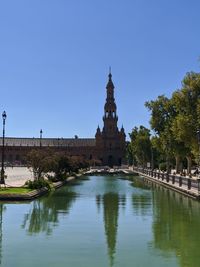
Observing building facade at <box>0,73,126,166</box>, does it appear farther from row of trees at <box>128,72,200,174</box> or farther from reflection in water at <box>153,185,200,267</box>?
reflection in water at <box>153,185,200,267</box>

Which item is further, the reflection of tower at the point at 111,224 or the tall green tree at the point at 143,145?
the tall green tree at the point at 143,145

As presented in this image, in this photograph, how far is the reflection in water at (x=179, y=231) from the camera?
1488 cm

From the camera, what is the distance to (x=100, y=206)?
29500 millimetres

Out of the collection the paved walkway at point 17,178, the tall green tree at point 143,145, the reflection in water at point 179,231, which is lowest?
the reflection in water at point 179,231

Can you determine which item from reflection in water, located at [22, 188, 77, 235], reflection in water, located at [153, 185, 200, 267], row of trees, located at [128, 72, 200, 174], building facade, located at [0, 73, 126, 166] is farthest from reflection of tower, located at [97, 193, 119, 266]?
building facade, located at [0, 73, 126, 166]

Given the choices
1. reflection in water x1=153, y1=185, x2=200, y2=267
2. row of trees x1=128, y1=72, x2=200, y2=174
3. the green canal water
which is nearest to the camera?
the green canal water

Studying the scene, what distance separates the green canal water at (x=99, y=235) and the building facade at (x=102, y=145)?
133 m

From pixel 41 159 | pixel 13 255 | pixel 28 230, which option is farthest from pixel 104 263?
pixel 41 159

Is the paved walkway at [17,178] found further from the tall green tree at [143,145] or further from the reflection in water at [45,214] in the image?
the tall green tree at [143,145]

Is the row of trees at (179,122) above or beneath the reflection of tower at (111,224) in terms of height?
above

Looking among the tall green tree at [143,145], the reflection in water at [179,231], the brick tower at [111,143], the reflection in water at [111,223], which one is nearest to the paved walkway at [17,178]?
the reflection in water at [111,223]

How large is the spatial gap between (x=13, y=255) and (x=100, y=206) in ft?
50.4

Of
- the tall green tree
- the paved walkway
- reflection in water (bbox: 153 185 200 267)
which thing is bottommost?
reflection in water (bbox: 153 185 200 267)

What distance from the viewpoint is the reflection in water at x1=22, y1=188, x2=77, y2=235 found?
2038cm
